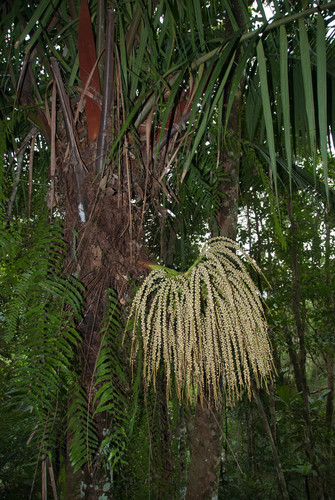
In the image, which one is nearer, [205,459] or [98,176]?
[98,176]

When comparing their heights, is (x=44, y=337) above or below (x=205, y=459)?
above

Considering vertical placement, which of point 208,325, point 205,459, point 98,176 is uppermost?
point 98,176

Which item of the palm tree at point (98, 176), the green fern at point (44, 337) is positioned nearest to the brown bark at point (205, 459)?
the palm tree at point (98, 176)

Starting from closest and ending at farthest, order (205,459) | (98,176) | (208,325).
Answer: (208,325) < (98,176) < (205,459)

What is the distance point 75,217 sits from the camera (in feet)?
4.04

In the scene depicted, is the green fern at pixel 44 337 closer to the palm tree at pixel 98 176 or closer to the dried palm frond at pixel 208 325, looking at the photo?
the palm tree at pixel 98 176

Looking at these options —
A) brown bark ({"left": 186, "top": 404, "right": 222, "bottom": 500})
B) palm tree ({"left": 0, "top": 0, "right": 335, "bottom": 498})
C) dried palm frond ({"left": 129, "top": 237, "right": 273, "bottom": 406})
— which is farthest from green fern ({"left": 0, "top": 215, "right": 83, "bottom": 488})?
brown bark ({"left": 186, "top": 404, "right": 222, "bottom": 500})

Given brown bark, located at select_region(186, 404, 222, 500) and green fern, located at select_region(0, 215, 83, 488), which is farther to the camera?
brown bark, located at select_region(186, 404, 222, 500)

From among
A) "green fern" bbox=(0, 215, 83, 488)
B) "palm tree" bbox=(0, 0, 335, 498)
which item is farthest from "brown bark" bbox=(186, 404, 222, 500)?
"green fern" bbox=(0, 215, 83, 488)

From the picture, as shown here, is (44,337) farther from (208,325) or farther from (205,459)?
(205,459)

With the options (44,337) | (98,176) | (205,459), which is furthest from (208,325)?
(205,459)

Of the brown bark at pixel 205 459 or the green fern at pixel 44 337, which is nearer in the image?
the green fern at pixel 44 337

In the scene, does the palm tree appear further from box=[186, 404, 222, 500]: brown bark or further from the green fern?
box=[186, 404, 222, 500]: brown bark

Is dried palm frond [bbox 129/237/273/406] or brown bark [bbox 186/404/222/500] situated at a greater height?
dried palm frond [bbox 129/237/273/406]
